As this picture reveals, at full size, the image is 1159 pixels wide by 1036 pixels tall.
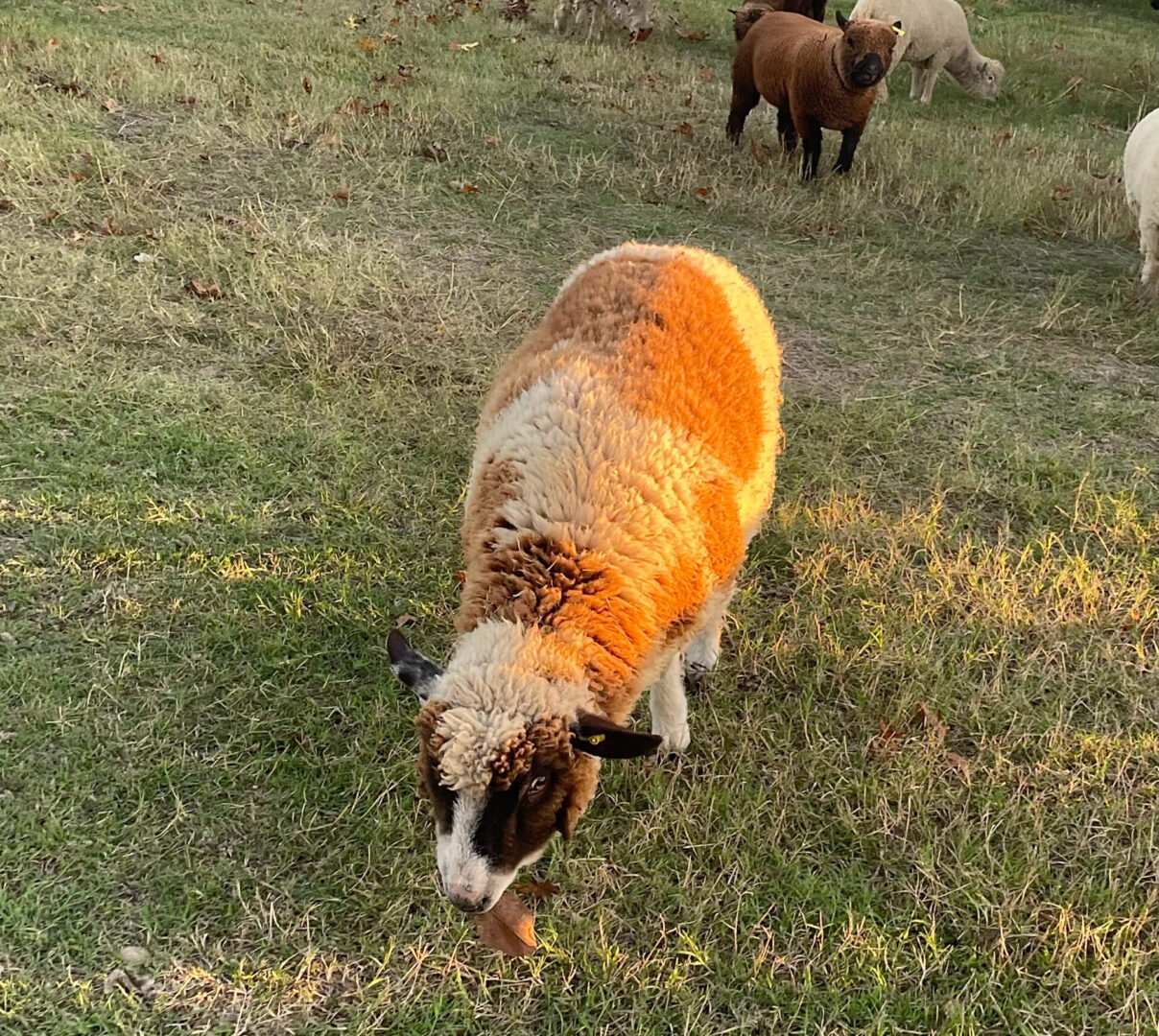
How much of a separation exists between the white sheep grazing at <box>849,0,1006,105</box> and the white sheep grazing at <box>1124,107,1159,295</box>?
6267 millimetres

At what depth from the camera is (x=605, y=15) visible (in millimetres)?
13867

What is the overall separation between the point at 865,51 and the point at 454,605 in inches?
256

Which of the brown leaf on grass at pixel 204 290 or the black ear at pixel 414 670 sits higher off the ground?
the black ear at pixel 414 670

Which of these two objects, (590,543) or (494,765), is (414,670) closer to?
(494,765)

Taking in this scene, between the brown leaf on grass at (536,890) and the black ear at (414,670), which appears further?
the brown leaf on grass at (536,890)

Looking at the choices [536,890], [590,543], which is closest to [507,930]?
[536,890]

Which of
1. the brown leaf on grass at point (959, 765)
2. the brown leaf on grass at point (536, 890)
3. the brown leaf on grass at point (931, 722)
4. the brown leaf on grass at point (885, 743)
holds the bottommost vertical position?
the brown leaf on grass at point (536, 890)

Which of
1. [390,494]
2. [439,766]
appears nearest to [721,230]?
[390,494]

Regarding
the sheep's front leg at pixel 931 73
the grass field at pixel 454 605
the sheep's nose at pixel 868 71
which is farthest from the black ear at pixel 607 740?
the sheep's front leg at pixel 931 73

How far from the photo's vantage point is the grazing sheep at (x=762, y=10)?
10086mm

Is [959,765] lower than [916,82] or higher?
lower

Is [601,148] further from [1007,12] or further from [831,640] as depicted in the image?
[1007,12]

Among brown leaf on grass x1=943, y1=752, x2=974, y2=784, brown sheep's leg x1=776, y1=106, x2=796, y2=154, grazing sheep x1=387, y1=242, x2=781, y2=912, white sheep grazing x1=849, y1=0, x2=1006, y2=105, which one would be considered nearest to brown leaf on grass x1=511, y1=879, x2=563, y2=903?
grazing sheep x1=387, y1=242, x2=781, y2=912

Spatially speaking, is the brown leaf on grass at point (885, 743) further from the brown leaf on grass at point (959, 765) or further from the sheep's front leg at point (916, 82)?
the sheep's front leg at point (916, 82)
